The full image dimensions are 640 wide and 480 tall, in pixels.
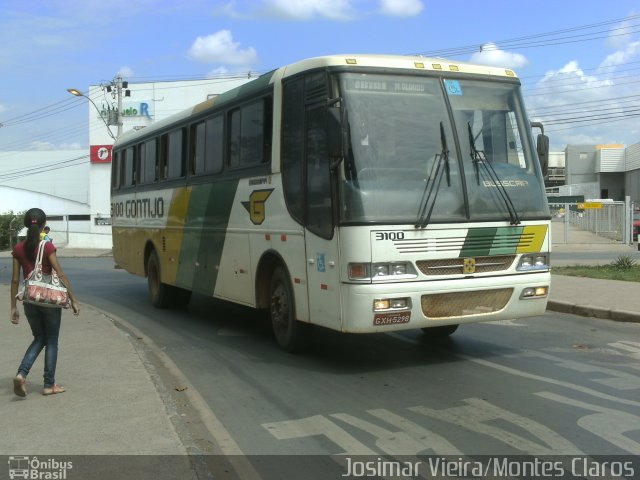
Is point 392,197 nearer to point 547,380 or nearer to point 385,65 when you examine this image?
point 385,65

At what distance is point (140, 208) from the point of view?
536 inches

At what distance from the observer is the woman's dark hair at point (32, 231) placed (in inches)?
233

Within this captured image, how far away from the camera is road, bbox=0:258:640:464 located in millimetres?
4957

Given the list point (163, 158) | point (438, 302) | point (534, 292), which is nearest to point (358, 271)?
point (438, 302)

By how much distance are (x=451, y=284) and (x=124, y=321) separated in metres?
6.74

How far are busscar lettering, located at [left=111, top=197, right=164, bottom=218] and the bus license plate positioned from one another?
6.76 metres

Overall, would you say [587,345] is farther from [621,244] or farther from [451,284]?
[621,244]

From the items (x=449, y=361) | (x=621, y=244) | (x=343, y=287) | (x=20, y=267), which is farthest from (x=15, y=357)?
(x=621, y=244)

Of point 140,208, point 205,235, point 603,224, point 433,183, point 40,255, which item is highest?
point 433,183

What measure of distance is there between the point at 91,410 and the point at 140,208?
8.42m

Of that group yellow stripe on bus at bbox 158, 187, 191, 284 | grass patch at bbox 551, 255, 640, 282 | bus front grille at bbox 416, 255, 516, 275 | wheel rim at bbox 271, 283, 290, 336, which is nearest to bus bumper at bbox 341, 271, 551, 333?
bus front grille at bbox 416, 255, 516, 275

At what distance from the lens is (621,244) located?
30.0m

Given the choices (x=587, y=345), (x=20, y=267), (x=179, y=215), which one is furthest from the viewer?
(x=179, y=215)

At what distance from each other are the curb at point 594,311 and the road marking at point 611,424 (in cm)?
503
